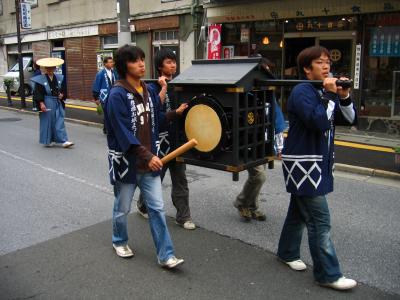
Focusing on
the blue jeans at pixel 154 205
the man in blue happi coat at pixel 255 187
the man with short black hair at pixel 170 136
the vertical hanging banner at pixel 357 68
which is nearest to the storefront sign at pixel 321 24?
the vertical hanging banner at pixel 357 68

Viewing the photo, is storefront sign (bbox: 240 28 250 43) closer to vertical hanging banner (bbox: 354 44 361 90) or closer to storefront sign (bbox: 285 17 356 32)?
storefront sign (bbox: 285 17 356 32)

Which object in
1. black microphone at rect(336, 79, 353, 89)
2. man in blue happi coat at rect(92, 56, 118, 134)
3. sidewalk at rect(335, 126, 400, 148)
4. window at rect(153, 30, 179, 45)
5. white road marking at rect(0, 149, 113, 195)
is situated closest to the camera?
black microphone at rect(336, 79, 353, 89)

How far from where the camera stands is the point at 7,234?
15.9 feet

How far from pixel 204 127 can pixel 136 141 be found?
0.55 m

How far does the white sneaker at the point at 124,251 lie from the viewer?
420 cm

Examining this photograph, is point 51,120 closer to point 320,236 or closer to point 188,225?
point 188,225

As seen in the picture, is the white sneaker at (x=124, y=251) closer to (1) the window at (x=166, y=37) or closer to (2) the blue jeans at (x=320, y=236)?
(2) the blue jeans at (x=320, y=236)

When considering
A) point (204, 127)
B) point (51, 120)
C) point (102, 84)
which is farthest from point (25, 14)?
point (204, 127)

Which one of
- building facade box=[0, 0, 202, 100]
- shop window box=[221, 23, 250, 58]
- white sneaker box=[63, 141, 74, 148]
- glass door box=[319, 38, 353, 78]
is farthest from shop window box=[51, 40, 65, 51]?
glass door box=[319, 38, 353, 78]

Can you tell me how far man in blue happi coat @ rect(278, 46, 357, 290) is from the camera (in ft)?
11.0

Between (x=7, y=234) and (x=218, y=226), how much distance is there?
2158 mm

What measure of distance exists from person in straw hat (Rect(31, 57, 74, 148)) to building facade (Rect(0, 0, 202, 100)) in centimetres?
493

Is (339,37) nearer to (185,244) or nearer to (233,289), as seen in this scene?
(185,244)

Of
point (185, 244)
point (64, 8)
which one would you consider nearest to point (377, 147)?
point (185, 244)
